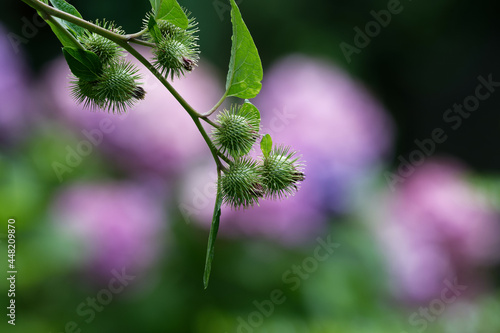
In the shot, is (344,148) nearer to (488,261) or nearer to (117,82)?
(488,261)

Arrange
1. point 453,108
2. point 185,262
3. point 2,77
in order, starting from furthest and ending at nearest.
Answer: point 453,108 < point 2,77 < point 185,262

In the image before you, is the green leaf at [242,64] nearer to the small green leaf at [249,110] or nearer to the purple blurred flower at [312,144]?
the small green leaf at [249,110]

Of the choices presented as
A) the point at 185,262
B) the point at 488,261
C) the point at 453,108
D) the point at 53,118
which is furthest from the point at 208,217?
the point at 453,108

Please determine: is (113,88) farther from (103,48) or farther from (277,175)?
(277,175)

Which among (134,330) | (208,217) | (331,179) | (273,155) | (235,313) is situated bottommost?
(134,330)

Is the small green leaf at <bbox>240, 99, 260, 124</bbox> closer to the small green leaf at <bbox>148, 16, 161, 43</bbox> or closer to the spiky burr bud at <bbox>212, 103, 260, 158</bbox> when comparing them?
the spiky burr bud at <bbox>212, 103, 260, 158</bbox>

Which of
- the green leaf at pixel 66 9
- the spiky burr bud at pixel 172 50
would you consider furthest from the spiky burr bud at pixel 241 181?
the green leaf at pixel 66 9

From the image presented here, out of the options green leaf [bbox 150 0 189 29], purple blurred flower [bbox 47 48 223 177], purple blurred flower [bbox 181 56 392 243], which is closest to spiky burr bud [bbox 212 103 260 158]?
green leaf [bbox 150 0 189 29]
